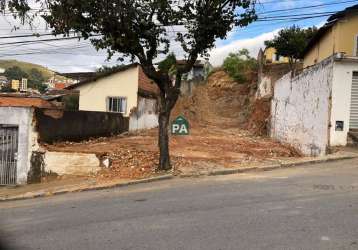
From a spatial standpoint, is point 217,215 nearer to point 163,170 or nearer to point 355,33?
point 163,170

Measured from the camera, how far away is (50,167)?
18891 millimetres

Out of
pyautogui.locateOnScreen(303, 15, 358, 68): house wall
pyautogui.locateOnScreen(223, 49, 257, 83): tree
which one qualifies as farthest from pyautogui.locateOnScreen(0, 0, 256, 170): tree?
pyautogui.locateOnScreen(223, 49, 257, 83): tree

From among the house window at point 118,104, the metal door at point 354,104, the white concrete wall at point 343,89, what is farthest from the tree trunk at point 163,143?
the house window at point 118,104

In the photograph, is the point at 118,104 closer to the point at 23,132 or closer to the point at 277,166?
the point at 23,132

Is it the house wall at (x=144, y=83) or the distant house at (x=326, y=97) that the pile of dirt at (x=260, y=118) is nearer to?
the distant house at (x=326, y=97)

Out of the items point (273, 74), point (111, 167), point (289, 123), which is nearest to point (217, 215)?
point (111, 167)

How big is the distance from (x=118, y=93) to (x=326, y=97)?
1857 centimetres

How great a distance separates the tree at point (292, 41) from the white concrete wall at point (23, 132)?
29.7m

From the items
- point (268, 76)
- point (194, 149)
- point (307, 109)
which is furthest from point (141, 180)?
point (268, 76)

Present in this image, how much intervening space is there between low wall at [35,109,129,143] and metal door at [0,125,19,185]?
1078 millimetres

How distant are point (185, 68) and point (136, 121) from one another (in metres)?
19.3

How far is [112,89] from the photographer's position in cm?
3344

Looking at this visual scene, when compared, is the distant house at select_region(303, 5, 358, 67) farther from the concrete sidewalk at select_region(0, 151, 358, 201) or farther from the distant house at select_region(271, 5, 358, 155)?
the concrete sidewalk at select_region(0, 151, 358, 201)

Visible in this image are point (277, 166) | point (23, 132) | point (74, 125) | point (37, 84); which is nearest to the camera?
point (277, 166)
